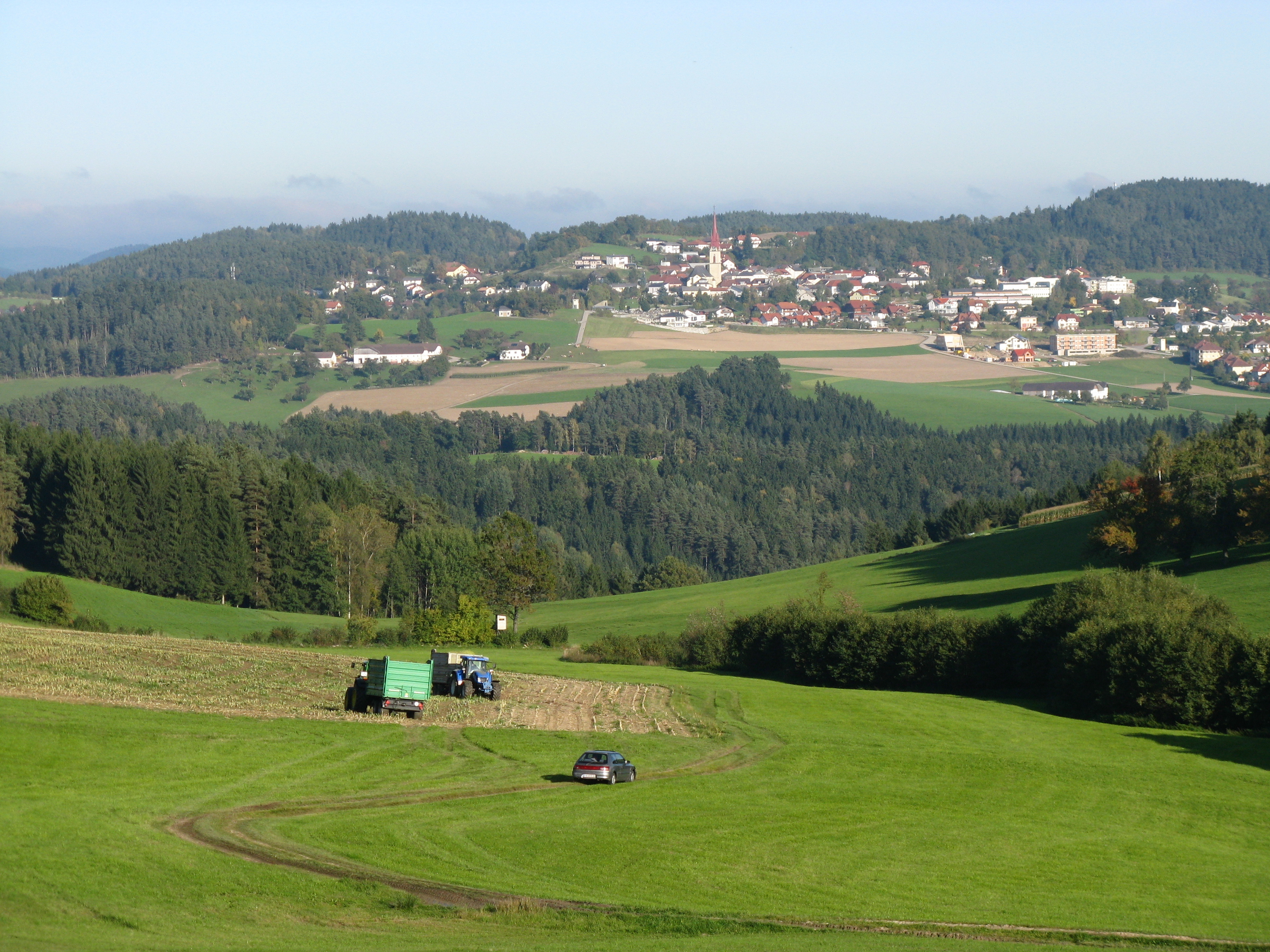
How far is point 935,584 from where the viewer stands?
103 meters

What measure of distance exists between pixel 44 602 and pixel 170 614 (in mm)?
12223

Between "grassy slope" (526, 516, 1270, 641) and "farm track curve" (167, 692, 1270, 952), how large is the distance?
49539 millimetres

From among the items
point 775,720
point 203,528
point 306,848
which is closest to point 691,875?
point 306,848

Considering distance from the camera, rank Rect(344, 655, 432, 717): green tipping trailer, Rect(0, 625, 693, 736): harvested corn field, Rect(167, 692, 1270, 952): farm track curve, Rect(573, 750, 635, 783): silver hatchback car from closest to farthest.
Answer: Rect(167, 692, 1270, 952): farm track curve, Rect(573, 750, 635, 783): silver hatchback car, Rect(0, 625, 693, 736): harvested corn field, Rect(344, 655, 432, 717): green tipping trailer

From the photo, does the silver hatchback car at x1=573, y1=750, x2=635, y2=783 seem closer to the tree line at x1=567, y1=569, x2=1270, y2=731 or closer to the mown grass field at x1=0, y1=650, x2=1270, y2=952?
the mown grass field at x1=0, y1=650, x2=1270, y2=952

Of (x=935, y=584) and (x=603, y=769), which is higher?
(x=603, y=769)

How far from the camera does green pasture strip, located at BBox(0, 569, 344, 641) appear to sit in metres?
87.2

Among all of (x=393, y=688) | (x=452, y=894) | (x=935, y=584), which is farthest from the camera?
(x=935, y=584)

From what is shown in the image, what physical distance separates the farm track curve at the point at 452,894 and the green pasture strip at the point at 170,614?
5201cm

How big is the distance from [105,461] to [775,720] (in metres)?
79.5

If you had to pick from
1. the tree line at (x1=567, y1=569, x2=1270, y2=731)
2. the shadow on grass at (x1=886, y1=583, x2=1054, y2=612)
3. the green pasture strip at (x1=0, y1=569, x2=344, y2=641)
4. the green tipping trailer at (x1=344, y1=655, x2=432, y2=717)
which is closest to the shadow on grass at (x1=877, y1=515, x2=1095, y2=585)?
the shadow on grass at (x1=886, y1=583, x2=1054, y2=612)

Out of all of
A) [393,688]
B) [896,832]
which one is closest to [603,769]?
[896,832]

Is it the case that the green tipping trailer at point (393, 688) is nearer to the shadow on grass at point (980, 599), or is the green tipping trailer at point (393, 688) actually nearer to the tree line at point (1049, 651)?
the tree line at point (1049, 651)

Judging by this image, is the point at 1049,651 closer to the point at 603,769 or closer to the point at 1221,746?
the point at 1221,746
